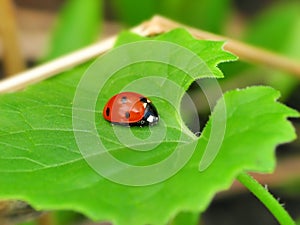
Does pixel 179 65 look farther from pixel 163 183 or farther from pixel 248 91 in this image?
pixel 163 183

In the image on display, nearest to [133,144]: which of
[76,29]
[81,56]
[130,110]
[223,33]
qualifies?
[130,110]

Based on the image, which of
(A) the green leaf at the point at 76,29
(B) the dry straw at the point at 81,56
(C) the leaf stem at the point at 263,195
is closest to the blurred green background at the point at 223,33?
(A) the green leaf at the point at 76,29

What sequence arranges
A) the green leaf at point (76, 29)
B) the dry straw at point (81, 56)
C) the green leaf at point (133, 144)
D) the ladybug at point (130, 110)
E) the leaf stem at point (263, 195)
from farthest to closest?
the green leaf at point (76, 29) → the dry straw at point (81, 56) → the ladybug at point (130, 110) → the leaf stem at point (263, 195) → the green leaf at point (133, 144)

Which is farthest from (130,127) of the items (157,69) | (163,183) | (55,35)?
(55,35)

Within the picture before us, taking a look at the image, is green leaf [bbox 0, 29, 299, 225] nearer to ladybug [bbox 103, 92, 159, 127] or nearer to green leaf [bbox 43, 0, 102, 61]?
ladybug [bbox 103, 92, 159, 127]

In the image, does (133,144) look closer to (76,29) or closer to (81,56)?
(81,56)

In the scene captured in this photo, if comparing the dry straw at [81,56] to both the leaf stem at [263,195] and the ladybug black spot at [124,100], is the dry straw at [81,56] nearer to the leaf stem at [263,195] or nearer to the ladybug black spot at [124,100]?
the ladybug black spot at [124,100]
